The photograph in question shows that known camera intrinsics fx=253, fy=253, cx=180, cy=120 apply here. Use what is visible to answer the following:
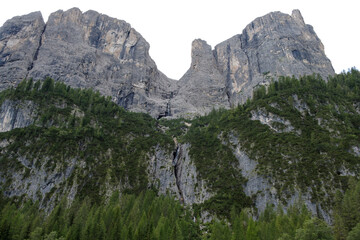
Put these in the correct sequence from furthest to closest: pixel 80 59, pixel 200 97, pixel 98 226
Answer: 1. pixel 200 97
2. pixel 80 59
3. pixel 98 226

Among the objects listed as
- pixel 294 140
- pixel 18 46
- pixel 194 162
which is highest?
pixel 18 46

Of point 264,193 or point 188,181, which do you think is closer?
point 264,193

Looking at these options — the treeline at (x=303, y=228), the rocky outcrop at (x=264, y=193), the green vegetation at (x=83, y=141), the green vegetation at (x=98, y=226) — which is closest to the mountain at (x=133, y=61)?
the green vegetation at (x=83, y=141)

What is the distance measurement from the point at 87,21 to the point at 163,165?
14636 centimetres

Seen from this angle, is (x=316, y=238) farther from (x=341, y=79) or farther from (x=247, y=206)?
(x=341, y=79)

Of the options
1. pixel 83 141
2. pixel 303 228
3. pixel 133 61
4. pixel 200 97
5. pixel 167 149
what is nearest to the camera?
pixel 303 228

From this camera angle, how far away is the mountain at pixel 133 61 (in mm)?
160000

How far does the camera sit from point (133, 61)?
7539 inches

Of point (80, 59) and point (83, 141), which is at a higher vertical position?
point (80, 59)

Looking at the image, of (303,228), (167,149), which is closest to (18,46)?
(167,149)

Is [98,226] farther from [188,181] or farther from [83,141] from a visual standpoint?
[83,141]

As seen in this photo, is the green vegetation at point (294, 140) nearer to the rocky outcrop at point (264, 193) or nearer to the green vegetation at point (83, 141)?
the rocky outcrop at point (264, 193)

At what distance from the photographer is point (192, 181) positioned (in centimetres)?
9650

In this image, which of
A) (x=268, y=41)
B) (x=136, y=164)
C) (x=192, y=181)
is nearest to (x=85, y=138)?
(x=136, y=164)
